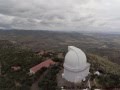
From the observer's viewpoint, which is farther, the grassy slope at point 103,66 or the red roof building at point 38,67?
the grassy slope at point 103,66

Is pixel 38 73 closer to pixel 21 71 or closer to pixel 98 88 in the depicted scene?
pixel 21 71

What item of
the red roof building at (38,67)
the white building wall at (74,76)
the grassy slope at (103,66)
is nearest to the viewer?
the white building wall at (74,76)

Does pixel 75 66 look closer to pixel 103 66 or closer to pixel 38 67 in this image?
pixel 38 67

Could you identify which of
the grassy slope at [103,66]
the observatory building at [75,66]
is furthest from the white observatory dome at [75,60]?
the grassy slope at [103,66]

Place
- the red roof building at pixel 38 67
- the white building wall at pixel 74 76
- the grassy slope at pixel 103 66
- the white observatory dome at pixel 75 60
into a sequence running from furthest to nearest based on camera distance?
the grassy slope at pixel 103 66, the red roof building at pixel 38 67, the white building wall at pixel 74 76, the white observatory dome at pixel 75 60

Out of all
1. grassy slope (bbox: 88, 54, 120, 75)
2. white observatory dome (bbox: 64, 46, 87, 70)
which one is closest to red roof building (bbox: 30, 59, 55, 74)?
grassy slope (bbox: 88, 54, 120, 75)

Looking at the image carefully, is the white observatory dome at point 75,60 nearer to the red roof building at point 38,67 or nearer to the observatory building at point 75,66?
the observatory building at point 75,66

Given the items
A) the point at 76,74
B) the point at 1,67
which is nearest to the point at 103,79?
the point at 76,74

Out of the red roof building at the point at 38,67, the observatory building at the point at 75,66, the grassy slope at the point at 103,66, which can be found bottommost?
the grassy slope at the point at 103,66
